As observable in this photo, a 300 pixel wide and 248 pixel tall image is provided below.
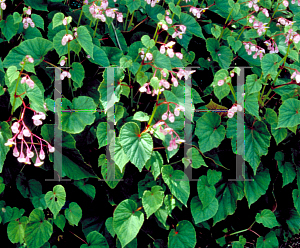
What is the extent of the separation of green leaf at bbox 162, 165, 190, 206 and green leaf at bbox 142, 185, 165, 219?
0.22 ft

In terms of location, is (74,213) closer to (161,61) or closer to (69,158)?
(69,158)

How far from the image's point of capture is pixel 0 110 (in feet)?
5.09

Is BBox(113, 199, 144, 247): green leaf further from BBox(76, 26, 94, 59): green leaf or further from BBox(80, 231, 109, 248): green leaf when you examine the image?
BBox(76, 26, 94, 59): green leaf

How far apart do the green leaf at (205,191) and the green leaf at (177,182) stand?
12 centimetres

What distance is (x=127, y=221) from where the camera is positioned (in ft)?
5.15

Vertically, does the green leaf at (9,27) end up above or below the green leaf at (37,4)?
below

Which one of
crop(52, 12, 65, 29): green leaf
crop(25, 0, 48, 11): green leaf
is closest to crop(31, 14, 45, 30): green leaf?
crop(25, 0, 48, 11): green leaf

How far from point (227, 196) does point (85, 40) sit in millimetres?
1292

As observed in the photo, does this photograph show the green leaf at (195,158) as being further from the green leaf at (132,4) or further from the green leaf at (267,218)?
the green leaf at (132,4)

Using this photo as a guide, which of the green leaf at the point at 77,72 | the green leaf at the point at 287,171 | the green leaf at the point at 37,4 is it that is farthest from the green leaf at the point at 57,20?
the green leaf at the point at 287,171

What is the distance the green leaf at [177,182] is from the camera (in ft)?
5.24

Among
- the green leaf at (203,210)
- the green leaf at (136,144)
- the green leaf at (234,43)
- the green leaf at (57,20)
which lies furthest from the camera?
the green leaf at (234,43)

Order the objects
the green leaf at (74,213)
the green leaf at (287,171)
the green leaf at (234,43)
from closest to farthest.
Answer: the green leaf at (74,213) → the green leaf at (287,171) → the green leaf at (234,43)

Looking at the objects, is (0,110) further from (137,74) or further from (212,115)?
(212,115)
